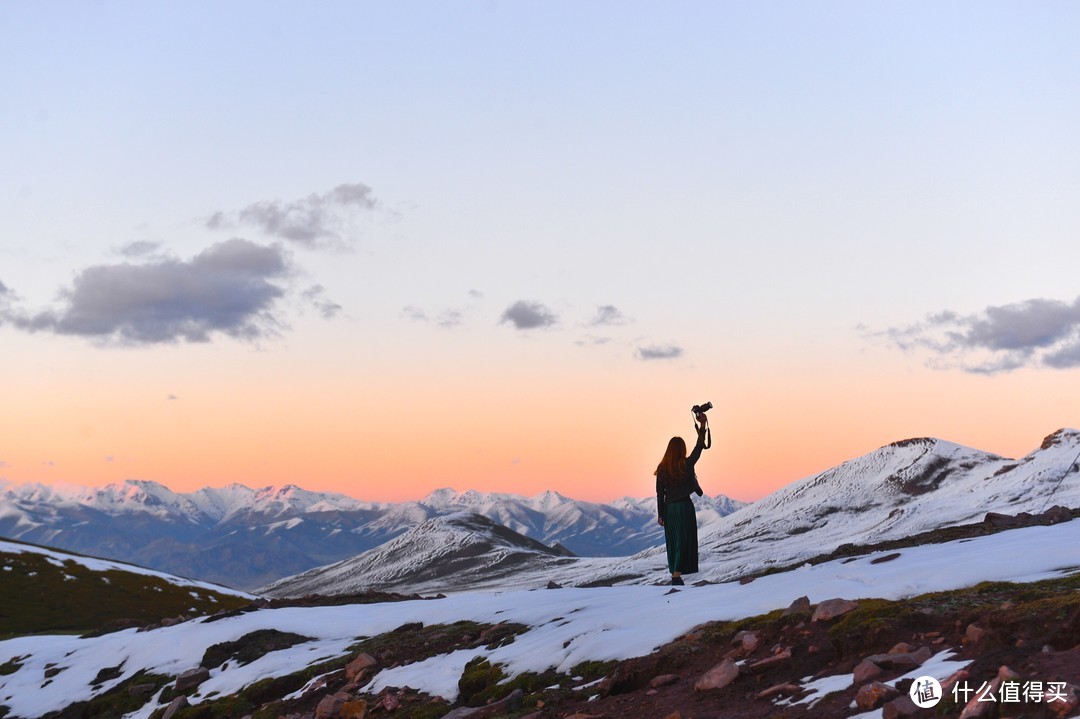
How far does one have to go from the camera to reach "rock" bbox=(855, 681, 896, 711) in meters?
12.8

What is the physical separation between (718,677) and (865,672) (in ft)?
9.72

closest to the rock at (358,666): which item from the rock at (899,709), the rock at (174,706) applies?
the rock at (174,706)

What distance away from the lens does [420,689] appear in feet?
74.5

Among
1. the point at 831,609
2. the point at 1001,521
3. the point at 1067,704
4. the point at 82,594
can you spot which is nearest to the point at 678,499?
the point at 831,609

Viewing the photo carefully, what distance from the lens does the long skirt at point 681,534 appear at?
30.9 metres

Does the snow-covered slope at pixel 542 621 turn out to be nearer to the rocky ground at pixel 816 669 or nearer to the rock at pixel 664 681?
the rocky ground at pixel 816 669

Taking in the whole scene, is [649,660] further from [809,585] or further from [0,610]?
[0,610]

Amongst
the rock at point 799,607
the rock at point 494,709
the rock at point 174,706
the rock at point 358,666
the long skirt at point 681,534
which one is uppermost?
the long skirt at point 681,534

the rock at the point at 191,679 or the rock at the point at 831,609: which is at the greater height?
the rock at the point at 831,609

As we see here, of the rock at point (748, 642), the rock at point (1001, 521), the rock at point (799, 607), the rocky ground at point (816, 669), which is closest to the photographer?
the rocky ground at point (816, 669)

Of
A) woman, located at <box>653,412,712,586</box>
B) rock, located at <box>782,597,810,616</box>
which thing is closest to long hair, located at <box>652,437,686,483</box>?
woman, located at <box>653,412,712,586</box>

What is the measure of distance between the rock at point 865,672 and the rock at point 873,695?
36.4 inches

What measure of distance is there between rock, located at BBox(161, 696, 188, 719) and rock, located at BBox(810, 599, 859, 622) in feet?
65.7

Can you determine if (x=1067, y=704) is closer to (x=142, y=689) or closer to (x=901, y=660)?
(x=901, y=660)
